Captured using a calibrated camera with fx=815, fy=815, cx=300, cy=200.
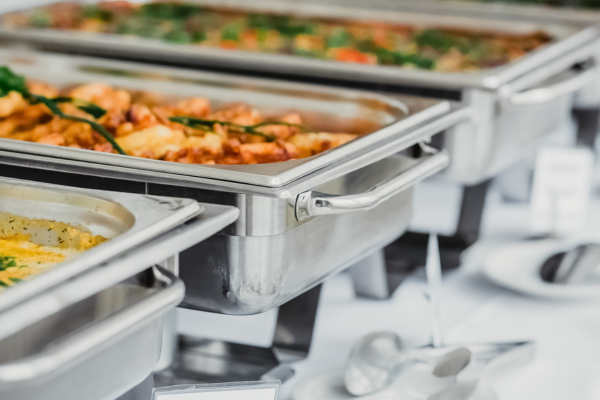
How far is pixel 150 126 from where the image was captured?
1.24 metres

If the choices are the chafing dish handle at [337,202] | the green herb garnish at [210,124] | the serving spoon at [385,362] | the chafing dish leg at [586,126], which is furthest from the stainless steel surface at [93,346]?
the chafing dish leg at [586,126]

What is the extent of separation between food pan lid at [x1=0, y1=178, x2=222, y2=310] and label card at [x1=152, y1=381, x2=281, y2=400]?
0.17 m

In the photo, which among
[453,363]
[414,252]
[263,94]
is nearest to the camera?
[453,363]

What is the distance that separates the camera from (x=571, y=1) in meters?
3.15

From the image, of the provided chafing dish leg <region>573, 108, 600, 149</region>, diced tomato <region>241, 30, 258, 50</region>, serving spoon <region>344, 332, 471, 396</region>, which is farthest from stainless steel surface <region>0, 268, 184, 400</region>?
chafing dish leg <region>573, 108, 600, 149</region>

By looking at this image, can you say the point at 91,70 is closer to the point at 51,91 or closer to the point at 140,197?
the point at 51,91

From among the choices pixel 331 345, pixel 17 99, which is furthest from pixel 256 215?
pixel 17 99

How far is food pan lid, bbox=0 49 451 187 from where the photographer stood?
1151 millimetres

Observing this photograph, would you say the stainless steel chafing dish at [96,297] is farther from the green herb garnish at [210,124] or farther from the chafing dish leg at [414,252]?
the chafing dish leg at [414,252]

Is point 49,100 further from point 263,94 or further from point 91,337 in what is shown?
point 91,337

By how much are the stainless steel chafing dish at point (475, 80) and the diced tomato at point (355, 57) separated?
Result: 0.14 metres

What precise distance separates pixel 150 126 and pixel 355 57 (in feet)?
2.23

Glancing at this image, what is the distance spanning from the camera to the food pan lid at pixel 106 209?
2.54 ft

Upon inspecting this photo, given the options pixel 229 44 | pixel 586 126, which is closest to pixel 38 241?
pixel 229 44
